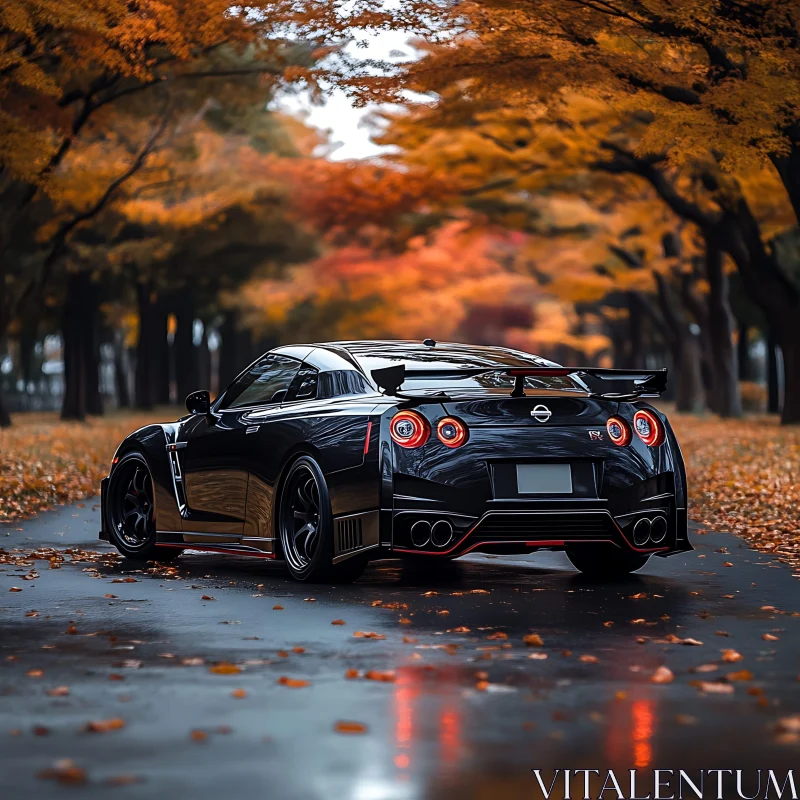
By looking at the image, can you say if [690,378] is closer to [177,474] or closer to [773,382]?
[773,382]

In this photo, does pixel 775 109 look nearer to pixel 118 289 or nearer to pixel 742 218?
pixel 742 218

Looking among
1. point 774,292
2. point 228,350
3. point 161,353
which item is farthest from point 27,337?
point 774,292

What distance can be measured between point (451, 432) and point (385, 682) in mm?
3074

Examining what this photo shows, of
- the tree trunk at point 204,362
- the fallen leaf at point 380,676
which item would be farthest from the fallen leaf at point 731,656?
the tree trunk at point 204,362

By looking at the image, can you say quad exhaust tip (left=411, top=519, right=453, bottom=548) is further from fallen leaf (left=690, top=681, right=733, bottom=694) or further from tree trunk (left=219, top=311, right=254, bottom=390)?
tree trunk (left=219, top=311, right=254, bottom=390)

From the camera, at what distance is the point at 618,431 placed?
9.75 m

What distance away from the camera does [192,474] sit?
440 inches

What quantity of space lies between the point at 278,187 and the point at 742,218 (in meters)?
19.2

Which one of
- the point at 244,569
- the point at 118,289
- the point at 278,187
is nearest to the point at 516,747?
the point at 244,569

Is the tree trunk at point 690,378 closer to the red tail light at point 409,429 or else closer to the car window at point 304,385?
the car window at point 304,385

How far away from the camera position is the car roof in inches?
404

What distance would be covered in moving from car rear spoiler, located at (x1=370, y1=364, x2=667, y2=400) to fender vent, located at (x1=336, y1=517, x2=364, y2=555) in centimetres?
77

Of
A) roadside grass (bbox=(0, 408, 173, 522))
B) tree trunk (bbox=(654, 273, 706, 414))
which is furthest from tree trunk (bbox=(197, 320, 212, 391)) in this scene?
roadside grass (bbox=(0, 408, 173, 522))

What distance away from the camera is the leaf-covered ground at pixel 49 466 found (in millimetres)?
17141
